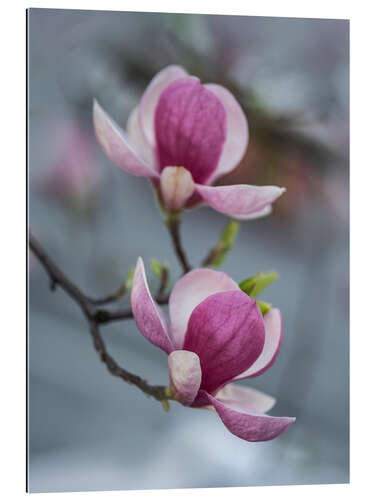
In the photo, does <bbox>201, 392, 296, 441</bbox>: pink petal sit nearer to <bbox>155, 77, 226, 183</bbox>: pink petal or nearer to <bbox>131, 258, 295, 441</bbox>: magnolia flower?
<bbox>131, 258, 295, 441</bbox>: magnolia flower

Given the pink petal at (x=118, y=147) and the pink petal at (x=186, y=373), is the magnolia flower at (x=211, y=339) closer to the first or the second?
the pink petal at (x=186, y=373)

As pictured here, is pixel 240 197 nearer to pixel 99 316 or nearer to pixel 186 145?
pixel 186 145

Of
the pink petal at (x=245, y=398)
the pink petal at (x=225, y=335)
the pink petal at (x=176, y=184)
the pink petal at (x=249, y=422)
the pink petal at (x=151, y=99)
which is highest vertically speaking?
the pink petal at (x=151, y=99)

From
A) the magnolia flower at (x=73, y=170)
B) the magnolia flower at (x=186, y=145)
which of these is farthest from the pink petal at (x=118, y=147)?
the magnolia flower at (x=73, y=170)

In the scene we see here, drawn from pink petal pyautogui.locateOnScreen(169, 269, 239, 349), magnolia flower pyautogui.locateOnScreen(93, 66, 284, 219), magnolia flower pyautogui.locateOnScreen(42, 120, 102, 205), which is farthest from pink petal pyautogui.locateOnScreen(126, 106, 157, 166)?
magnolia flower pyautogui.locateOnScreen(42, 120, 102, 205)

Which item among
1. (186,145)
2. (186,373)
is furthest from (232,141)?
(186,373)
